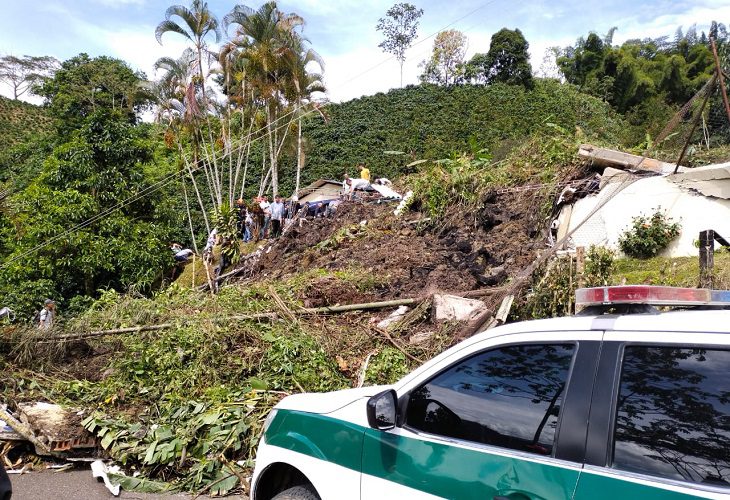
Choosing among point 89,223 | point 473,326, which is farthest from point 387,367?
point 89,223

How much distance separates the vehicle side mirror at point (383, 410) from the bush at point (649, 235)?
959 centimetres

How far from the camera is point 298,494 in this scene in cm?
324

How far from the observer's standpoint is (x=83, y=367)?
8.26 metres

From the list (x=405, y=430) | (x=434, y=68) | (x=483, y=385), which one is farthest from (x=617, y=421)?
(x=434, y=68)

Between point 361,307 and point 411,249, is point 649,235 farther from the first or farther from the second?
point 361,307

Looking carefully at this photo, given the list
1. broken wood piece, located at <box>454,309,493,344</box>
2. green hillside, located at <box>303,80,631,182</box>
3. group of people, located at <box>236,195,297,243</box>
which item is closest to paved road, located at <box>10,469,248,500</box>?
broken wood piece, located at <box>454,309,493,344</box>

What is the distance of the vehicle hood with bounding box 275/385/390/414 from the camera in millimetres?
Answer: 3162

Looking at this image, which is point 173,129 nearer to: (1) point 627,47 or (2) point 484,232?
(2) point 484,232

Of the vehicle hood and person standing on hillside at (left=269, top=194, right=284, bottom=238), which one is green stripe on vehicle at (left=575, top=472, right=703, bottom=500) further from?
person standing on hillside at (left=269, top=194, right=284, bottom=238)

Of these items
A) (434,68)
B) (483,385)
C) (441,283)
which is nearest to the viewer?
(483,385)

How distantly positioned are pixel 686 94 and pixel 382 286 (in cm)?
4703

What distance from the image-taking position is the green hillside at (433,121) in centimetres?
3759

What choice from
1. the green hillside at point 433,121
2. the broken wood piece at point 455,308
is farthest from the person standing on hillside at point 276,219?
the green hillside at point 433,121

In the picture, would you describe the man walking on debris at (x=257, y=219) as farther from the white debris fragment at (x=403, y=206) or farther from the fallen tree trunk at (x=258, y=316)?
the fallen tree trunk at (x=258, y=316)
